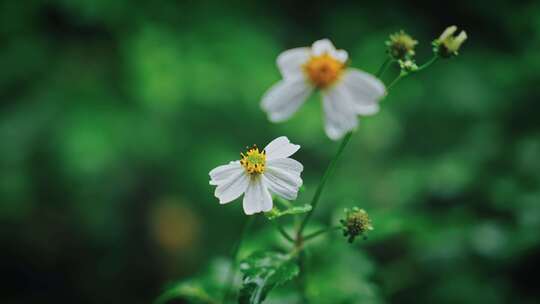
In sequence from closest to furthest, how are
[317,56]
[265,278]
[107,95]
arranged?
[317,56], [265,278], [107,95]

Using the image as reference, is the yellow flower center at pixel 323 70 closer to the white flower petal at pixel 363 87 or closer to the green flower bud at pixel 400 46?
the white flower petal at pixel 363 87

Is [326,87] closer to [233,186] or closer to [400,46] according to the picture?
[400,46]

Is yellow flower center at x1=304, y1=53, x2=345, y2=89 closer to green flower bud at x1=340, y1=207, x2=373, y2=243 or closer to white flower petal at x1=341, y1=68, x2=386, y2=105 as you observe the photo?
white flower petal at x1=341, y1=68, x2=386, y2=105

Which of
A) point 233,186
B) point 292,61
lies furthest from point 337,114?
point 233,186

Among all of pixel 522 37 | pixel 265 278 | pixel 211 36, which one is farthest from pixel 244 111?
pixel 265 278

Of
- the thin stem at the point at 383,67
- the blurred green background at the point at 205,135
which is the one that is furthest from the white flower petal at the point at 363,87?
the blurred green background at the point at 205,135

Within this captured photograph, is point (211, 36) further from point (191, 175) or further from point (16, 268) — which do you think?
point (16, 268)
